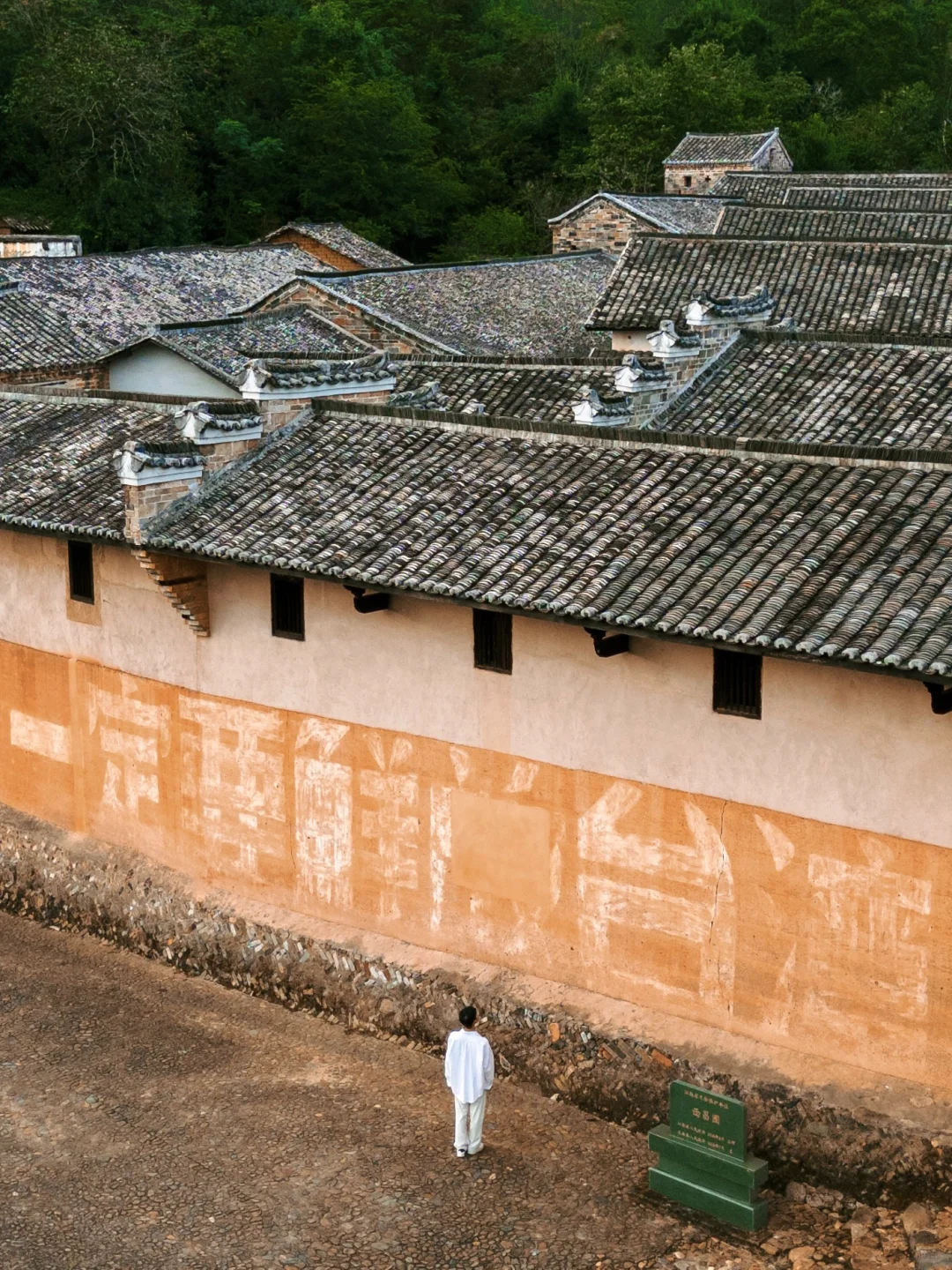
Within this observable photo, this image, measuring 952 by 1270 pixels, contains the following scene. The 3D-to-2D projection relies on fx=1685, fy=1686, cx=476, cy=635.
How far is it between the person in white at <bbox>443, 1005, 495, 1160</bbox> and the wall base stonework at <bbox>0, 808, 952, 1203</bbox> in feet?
4.51

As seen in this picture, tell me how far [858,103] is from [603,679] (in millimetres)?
88908

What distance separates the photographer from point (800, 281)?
117 feet

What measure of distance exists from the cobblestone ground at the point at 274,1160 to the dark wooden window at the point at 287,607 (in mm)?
4132

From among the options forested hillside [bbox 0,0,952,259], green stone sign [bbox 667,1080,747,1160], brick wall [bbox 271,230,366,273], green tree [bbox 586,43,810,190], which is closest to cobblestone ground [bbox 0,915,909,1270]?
green stone sign [bbox 667,1080,747,1160]

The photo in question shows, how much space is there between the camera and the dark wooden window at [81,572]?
66.7 feet

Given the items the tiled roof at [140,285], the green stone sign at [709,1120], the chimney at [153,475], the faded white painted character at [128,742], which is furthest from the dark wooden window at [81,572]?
the tiled roof at [140,285]

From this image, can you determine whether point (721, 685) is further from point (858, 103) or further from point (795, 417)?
point (858, 103)

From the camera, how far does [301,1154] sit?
51.0 ft

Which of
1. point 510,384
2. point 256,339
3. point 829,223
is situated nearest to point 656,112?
point 829,223

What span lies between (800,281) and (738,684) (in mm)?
22266

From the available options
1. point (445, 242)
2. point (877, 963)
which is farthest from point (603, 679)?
point (445, 242)

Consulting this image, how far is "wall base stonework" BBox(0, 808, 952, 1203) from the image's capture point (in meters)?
14.4

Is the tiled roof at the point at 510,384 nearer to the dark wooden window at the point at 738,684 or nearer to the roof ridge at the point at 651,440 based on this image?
the roof ridge at the point at 651,440

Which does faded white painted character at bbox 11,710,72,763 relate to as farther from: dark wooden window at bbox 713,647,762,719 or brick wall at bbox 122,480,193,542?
dark wooden window at bbox 713,647,762,719
